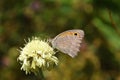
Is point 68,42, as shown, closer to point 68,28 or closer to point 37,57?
point 37,57

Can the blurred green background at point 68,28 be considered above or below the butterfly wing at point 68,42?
below

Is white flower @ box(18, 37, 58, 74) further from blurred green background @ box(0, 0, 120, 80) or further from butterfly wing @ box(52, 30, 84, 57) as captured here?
blurred green background @ box(0, 0, 120, 80)

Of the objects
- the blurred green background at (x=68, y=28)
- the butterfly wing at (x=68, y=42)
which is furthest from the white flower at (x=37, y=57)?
the blurred green background at (x=68, y=28)

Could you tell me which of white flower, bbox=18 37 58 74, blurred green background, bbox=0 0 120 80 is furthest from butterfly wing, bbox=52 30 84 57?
blurred green background, bbox=0 0 120 80

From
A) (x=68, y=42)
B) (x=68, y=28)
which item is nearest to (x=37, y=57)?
(x=68, y=42)

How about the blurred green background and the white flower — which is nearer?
the white flower

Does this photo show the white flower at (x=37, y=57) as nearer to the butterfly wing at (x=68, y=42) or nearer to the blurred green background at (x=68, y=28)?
the butterfly wing at (x=68, y=42)
